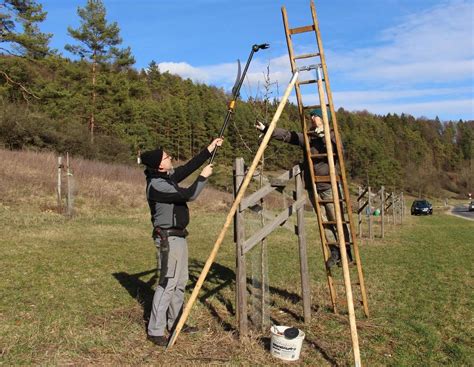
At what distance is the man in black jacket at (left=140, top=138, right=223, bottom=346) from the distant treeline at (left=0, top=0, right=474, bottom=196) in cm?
353

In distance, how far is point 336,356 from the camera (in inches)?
180

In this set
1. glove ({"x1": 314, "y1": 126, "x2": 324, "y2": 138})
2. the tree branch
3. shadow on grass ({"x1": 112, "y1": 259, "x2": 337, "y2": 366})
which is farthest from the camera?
the tree branch

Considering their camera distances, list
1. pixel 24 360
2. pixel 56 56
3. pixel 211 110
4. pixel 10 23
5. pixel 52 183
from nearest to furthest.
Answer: pixel 24 360 → pixel 52 183 → pixel 10 23 → pixel 56 56 → pixel 211 110

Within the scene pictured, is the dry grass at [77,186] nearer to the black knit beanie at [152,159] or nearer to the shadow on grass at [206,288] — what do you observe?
the shadow on grass at [206,288]

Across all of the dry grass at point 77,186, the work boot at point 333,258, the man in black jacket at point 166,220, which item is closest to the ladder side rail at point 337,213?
the work boot at point 333,258

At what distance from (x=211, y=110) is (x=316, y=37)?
64.8 meters

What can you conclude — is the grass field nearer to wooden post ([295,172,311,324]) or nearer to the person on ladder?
wooden post ([295,172,311,324])

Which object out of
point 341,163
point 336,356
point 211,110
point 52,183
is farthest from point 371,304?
point 211,110

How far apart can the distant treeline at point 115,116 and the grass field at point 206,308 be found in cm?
317

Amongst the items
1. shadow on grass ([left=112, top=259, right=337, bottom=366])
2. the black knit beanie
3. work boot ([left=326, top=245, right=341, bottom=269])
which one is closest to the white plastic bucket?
shadow on grass ([left=112, top=259, right=337, bottom=366])

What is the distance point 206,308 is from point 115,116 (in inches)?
1628

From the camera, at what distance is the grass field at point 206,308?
455cm

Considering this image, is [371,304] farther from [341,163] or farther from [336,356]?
[341,163]

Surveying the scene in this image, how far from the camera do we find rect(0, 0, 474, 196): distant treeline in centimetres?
2891
